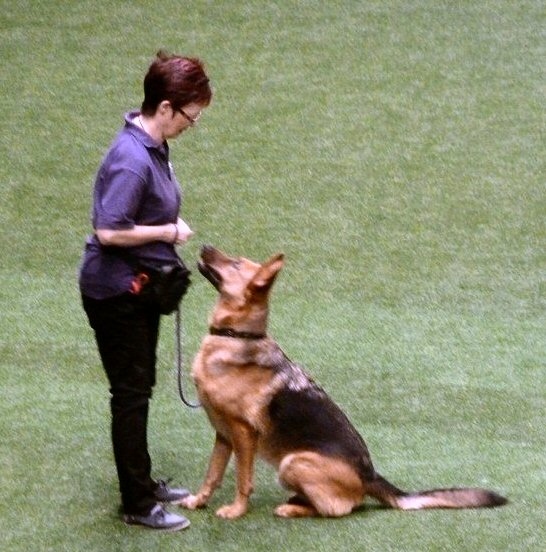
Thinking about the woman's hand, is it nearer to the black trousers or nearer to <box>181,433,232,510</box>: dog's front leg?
the black trousers

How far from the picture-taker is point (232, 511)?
15.0 feet

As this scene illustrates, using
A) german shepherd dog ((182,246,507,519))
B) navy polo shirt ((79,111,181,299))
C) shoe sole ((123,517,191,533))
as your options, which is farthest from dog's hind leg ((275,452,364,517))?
navy polo shirt ((79,111,181,299))

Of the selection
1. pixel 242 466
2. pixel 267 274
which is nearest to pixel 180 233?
pixel 267 274

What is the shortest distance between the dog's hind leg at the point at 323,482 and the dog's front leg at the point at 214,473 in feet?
0.82

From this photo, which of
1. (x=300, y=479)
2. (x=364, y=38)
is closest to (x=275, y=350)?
(x=300, y=479)

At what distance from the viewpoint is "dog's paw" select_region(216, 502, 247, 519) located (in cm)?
457

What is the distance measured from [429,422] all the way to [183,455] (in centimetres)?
128

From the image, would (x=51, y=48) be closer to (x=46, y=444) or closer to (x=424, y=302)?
(x=424, y=302)

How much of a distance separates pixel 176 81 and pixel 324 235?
386 centimetres

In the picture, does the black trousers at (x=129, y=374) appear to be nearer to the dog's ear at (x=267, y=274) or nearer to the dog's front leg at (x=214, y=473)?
the dog's front leg at (x=214, y=473)

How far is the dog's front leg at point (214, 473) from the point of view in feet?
15.3

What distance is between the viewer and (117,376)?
4.32 meters

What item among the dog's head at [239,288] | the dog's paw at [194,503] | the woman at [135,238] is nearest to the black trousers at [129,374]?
the woman at [135,238]

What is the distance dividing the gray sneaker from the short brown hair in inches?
61.3
